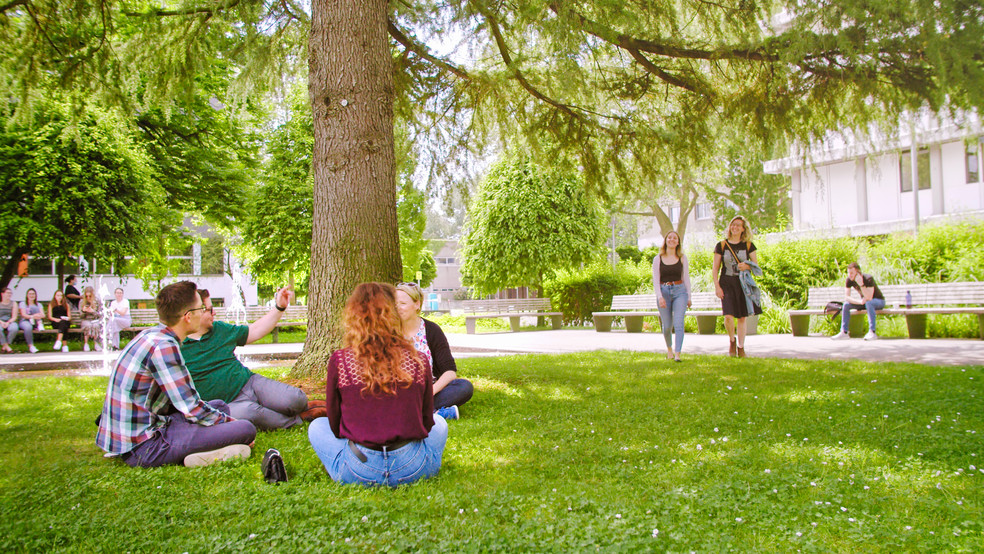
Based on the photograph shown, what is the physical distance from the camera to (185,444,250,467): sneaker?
4391 millimetres

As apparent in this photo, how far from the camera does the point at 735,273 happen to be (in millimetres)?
9922

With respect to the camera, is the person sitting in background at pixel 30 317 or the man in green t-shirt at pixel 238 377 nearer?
the man in green t-shirt at pixel 238 377

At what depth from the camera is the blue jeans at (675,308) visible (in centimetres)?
959

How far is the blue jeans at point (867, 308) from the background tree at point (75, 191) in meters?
15.3

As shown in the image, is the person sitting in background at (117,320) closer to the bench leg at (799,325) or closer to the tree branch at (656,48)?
the tree branch at (656,48)

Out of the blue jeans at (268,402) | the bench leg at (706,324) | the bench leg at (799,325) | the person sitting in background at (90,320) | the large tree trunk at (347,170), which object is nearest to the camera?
the blue jeans at (268,402)

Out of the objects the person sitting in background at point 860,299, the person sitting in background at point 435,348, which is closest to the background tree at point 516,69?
the person sitting in background at point 435,348

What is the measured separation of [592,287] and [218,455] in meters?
18.1

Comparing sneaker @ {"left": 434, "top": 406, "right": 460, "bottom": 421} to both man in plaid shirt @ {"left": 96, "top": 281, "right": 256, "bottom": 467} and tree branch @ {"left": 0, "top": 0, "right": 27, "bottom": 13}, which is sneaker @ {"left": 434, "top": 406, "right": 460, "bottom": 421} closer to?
man in plaid shirt @ {"left": 96, "top": 281, "right": 256, "bottom": 467}

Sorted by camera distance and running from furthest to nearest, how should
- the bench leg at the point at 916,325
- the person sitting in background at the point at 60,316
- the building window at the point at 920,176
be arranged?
the building window at the point at 920,176 → the person sitting in background at the point at 60,316 → the bench leg at the point at 916,325

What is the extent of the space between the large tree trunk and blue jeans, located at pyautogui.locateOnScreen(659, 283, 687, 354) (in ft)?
14.1

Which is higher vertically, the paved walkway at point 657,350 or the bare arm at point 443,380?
the bare arm at point 443,380

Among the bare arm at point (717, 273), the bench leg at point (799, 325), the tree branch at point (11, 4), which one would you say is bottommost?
the bench leg at point (799, 325)

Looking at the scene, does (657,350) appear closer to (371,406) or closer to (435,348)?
(435,348)
